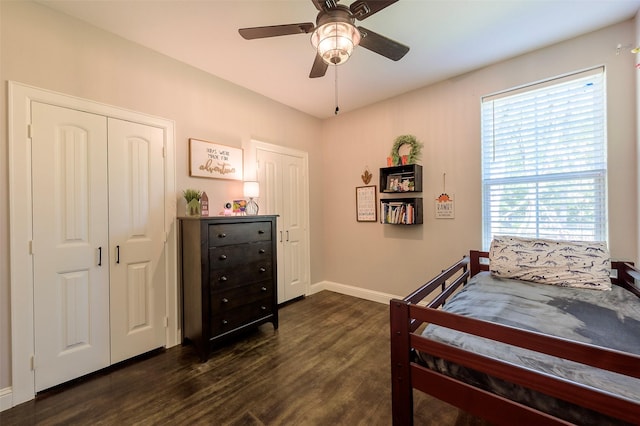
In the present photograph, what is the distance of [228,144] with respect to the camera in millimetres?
3018

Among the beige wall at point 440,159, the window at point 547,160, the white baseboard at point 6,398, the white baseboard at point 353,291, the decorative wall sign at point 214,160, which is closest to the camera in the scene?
the white baseboard at point 6,398

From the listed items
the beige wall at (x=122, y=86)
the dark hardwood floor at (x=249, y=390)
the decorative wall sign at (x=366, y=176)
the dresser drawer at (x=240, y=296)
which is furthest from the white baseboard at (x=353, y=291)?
the beige wall at (x=122, y=86)

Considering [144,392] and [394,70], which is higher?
[394,70]

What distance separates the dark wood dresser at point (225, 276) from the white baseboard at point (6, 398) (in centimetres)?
111

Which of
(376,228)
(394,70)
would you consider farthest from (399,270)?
(394,70)

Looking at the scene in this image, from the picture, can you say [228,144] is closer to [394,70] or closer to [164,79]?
[164,79]

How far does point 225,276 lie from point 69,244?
1185 millimetres

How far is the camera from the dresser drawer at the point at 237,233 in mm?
2346

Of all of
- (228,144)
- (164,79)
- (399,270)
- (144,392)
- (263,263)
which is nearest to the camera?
(144,392)

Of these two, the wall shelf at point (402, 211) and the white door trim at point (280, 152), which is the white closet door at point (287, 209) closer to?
the white door trim at point (280, 152)

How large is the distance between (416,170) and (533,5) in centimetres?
165

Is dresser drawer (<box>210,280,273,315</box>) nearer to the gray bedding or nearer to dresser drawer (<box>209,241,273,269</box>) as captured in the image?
dresser drawer (<box>209,241,273,269</box>)

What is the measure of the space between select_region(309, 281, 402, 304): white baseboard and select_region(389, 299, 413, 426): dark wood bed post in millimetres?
2192

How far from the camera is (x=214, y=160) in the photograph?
2.86m
